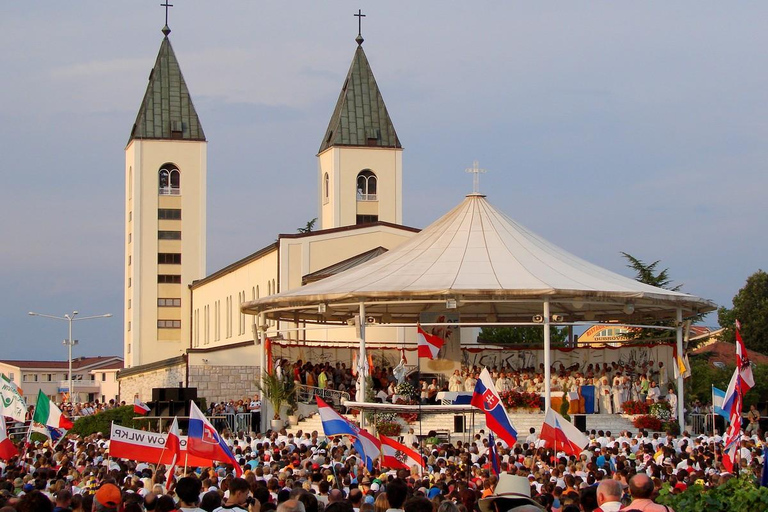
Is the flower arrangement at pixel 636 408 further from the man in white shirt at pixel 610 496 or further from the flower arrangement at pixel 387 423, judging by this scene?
the man in white shirt at pixel 610 496

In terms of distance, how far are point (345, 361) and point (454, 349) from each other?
4.99 meters

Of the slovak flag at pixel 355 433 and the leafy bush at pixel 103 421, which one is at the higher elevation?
the slovak flag at pixel 355 433

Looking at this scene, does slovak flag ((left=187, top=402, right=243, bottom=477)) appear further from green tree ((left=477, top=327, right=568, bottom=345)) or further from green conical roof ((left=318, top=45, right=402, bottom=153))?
green tree ((left=477, top=327, right=568, bottom=345))

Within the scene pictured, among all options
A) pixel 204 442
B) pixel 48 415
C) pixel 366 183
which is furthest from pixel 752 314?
pixel 204 442

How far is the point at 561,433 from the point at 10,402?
34.6ft

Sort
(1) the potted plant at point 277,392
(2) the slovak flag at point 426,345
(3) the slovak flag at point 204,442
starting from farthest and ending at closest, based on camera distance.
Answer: (1) the potted plant at point 277,392
(2) the slovak flag at point 426,345
(3) the slovak flag at point 204,442

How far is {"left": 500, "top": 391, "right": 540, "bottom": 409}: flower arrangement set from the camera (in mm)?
34375

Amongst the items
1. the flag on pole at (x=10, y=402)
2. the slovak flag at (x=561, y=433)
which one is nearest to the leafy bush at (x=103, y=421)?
the flag on pole at (x=10, y=402)

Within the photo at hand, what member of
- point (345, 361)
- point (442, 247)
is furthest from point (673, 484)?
point (345, 361)

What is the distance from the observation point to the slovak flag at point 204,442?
18.0 meters

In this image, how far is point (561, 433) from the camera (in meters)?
20.9

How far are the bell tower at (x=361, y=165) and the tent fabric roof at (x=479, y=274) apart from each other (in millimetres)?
27296

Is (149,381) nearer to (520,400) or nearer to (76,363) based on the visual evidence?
(520,400)

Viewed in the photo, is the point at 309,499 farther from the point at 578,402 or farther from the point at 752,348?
the point at 752,348
